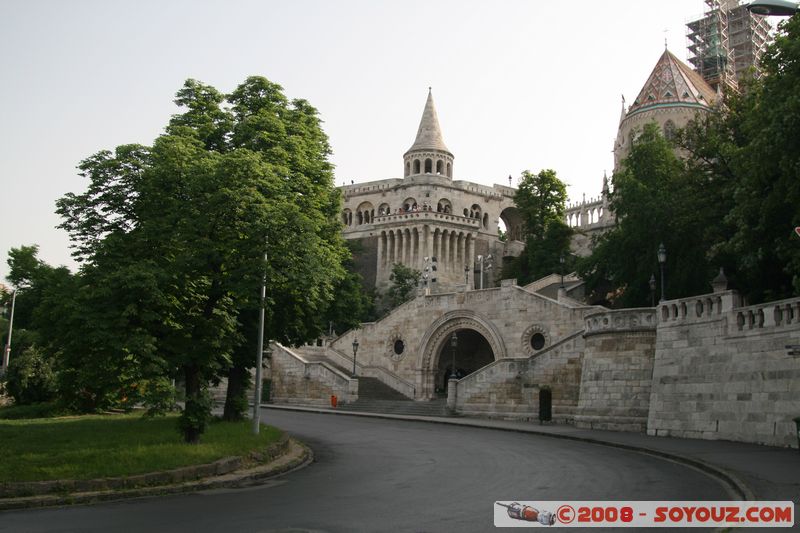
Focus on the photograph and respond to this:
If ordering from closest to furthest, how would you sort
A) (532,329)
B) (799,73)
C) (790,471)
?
1. (790,471)
2. (799,73)
3. (532,329)

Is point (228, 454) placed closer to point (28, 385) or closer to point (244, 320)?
point (244, 320)

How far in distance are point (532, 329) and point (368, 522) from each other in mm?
30922

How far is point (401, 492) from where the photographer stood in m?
12.2

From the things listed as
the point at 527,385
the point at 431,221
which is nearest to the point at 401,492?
the point at 527,385

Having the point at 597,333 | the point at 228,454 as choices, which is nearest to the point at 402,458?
the point at 228,454

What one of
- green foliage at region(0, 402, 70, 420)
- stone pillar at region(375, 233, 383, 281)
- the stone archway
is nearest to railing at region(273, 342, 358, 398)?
the stone archway

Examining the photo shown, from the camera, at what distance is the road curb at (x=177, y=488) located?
1094cm

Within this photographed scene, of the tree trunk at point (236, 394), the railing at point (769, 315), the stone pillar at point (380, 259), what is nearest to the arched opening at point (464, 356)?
the tree trunk at point (236, 394)

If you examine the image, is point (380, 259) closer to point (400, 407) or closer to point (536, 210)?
point (536, 210)

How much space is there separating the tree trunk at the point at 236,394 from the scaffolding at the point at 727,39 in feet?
215

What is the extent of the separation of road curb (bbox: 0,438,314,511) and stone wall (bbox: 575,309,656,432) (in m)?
13.2

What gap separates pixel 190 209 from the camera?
15.8 meters

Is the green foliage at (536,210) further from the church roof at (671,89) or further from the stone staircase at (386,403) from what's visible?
the stone staircase at (386,403)

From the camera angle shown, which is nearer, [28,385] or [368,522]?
[368,522]
